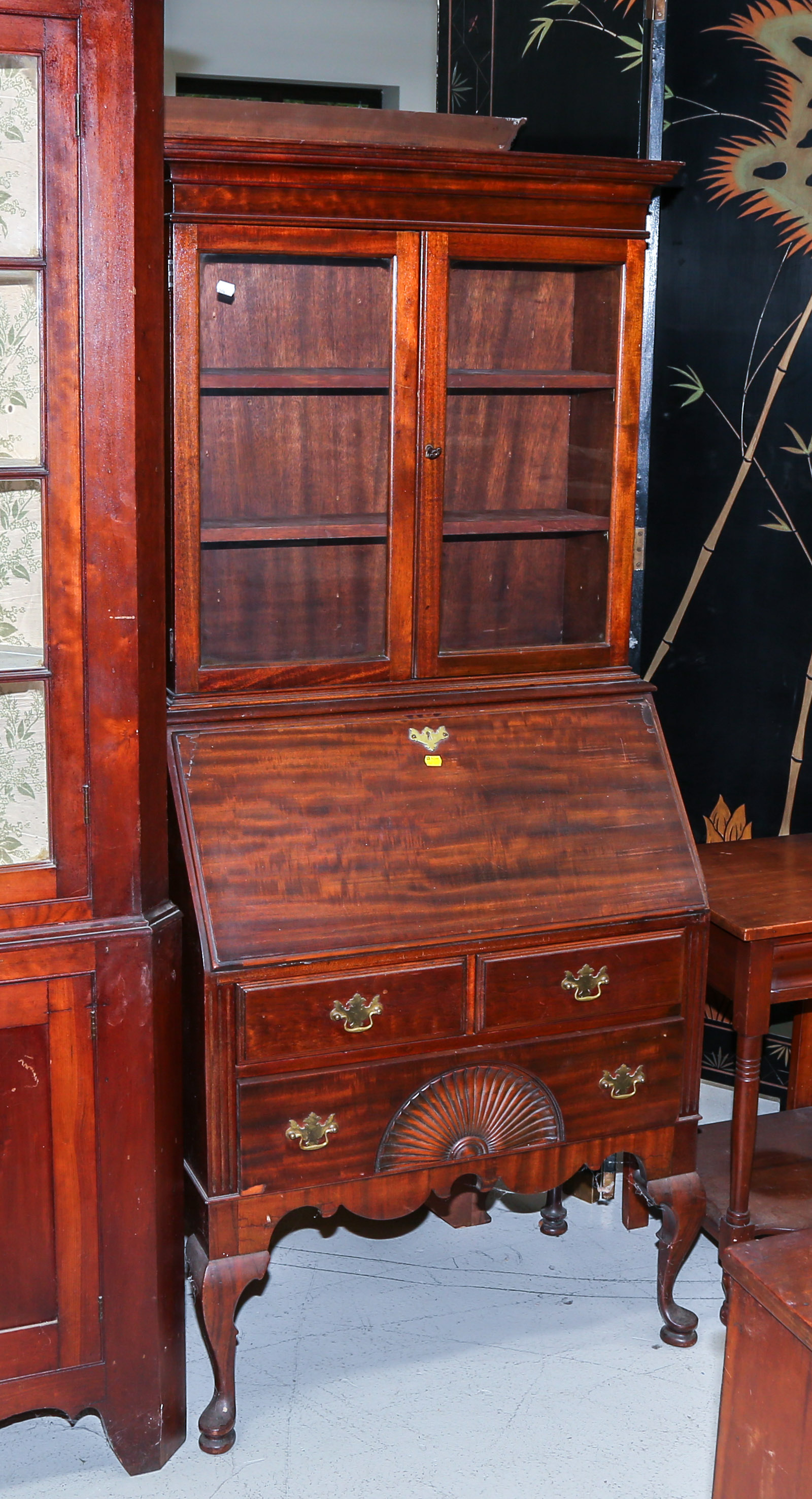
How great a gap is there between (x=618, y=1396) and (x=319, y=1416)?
1.66 feet

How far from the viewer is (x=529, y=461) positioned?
111 inches

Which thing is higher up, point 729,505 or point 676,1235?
point 729,505

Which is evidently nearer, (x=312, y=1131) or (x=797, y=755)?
(x=312, y=1131)

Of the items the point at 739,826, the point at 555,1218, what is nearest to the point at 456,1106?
the point at 555,1218

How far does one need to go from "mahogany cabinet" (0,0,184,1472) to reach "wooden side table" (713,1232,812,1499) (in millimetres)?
939

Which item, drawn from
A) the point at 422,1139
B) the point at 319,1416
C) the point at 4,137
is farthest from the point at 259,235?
the point at 319,1416

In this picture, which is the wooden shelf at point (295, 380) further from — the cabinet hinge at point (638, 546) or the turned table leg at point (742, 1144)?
the turned table leg at point (742, 1144)

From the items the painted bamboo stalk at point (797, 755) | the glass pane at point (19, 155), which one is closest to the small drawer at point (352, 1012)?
the glass pane at point (19, 155)

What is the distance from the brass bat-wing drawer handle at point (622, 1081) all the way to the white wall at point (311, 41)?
4304mm

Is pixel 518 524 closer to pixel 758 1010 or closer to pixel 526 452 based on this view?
pixel 526 452

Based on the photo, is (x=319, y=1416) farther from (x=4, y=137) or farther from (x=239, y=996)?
(x=4, y=137)

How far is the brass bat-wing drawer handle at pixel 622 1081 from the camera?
2.47m

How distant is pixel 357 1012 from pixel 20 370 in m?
1.08

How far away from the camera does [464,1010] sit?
7.73 feet
